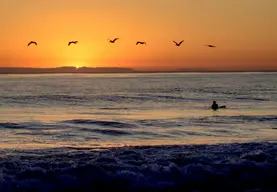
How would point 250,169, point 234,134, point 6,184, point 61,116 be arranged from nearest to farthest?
point 6,184
point 250,169
point 234,134
point 61,116

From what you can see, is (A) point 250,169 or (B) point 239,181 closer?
(B) point 239,181

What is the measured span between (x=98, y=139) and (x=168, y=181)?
9.50 m

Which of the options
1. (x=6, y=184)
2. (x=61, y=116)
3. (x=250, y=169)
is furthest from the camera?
(x=61, y=116)

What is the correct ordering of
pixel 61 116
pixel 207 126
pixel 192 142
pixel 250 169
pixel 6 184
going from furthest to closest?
pixel 61 116
pixel 207 126
pixel 192 142
pixel 250 169
pixel 6 184

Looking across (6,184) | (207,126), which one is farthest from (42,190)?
(207,126)

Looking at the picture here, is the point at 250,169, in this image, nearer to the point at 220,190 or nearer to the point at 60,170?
the point at 220,190

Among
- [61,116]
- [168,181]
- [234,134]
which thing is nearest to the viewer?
[168,181]

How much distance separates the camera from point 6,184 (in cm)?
1171

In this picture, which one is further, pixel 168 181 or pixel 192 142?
pixel 192 142

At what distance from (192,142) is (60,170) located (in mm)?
8965

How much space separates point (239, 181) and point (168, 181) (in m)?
1.89

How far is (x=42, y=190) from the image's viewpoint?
1171 centimetres

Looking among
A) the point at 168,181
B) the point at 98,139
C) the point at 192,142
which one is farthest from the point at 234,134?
the point at 168,181

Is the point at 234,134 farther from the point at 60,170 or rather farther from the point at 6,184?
the point at 6,184
